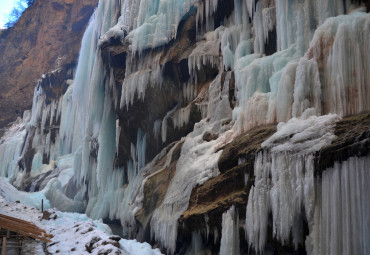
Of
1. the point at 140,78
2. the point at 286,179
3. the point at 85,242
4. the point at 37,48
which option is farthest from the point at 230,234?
the point at 37,48

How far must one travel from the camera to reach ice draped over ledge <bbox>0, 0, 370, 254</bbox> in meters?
8.34

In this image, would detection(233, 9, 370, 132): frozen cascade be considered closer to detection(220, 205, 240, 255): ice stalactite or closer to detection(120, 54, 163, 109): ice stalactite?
detection(220, 205, 240, 255): ice stalactite

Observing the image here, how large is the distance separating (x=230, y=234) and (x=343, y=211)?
3.62 meters

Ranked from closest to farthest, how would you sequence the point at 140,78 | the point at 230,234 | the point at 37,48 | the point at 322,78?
the point at 322,78 → the point at 230,234 → the point at 140,78 → the point at 37,48

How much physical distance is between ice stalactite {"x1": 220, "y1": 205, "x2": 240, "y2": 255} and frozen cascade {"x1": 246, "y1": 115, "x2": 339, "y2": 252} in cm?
61

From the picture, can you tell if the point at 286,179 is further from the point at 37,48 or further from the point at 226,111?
the point at 37,48

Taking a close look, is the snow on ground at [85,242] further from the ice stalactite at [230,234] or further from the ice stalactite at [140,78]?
the ice stalactite at [140,78]

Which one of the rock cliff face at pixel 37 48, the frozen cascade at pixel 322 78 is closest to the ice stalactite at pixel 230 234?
the frozen cascade at pixel 322 78

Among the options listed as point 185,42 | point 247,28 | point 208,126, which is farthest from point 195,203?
point 185,42

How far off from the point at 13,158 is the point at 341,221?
34.1 meters

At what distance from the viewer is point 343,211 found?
23.5 feet

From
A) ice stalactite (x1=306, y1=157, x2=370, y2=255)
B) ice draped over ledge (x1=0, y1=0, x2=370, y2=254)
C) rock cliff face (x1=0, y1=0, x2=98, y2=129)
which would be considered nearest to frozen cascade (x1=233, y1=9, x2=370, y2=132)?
ice draped over ledge (x1=0, y1=0, x2=370, y2=254)

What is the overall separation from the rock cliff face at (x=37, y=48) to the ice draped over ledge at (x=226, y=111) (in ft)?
34.8

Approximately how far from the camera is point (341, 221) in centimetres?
717
